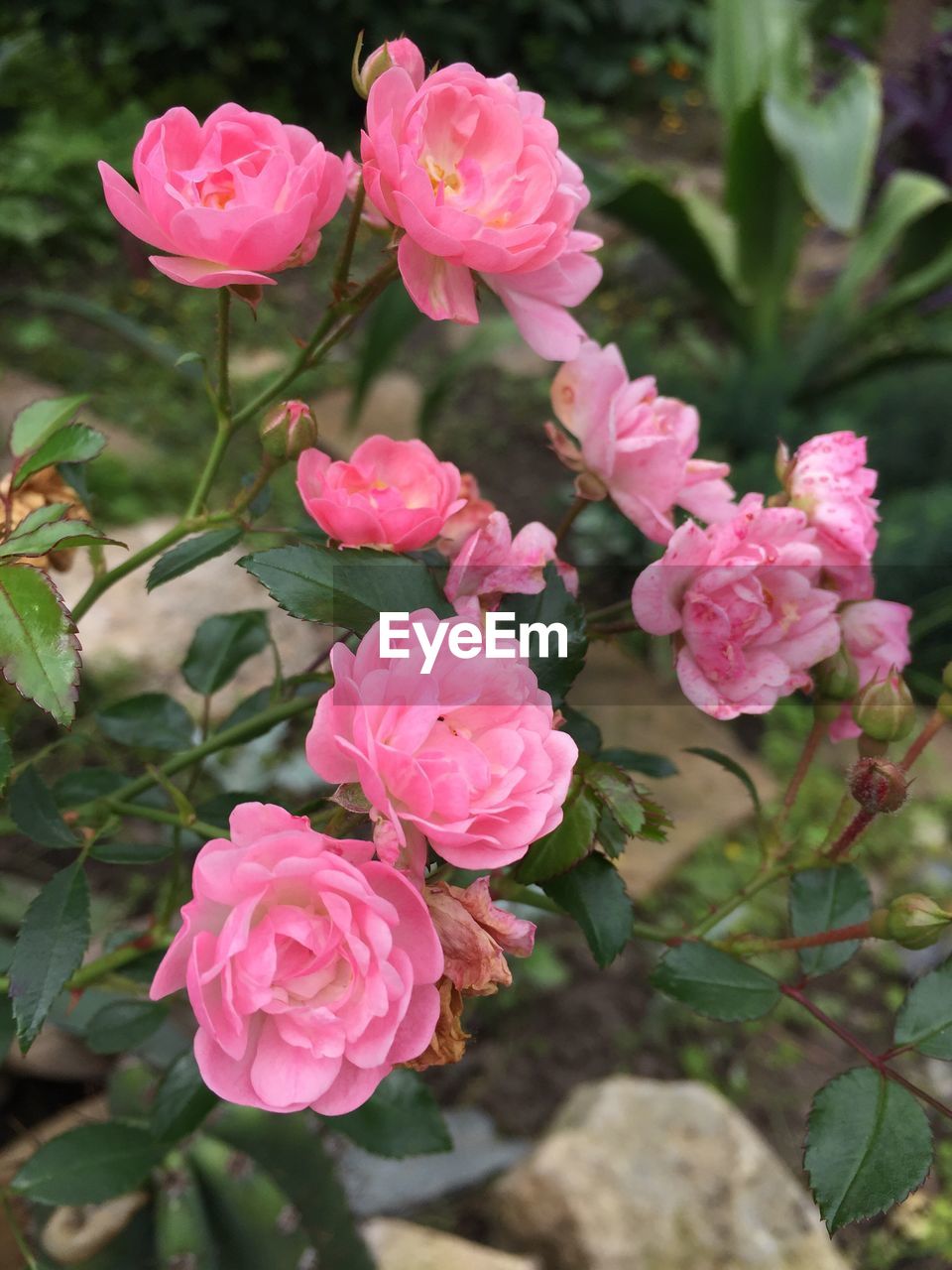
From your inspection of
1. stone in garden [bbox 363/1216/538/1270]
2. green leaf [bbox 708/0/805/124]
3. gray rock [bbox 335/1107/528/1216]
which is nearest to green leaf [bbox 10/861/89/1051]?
stone in garden [bbox 363/1216/538/1270]

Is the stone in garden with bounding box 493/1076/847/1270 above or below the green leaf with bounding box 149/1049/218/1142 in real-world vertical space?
below

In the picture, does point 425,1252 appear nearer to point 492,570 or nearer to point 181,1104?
point 181,1104

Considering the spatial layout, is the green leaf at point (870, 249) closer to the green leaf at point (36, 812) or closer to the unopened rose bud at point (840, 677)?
the unopened rose bud at point (840, 677)

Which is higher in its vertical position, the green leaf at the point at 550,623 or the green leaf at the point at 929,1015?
the green leaf at the point at 550,623

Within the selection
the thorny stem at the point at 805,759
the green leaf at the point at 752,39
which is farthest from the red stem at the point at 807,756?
the green leaf at the point at 752,39

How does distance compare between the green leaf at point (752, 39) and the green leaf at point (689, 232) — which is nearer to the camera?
the green leaf at point (689, 232)

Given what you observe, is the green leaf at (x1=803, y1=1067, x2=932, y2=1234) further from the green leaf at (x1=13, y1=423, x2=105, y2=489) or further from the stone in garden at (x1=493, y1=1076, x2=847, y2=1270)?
the stone in garden at (x1=493, y1=1076, x2=847, y2=1270)

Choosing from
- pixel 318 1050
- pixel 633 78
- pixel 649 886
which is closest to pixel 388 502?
pixel 318 1050

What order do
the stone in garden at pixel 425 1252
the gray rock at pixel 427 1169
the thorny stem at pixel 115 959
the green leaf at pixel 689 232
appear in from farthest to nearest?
the green leaf at pixel 689 232 → the gray rock at pixel 427 1169 → the stone in garden at pixel 425 1252 → the thorny stem at pixel 115 959
